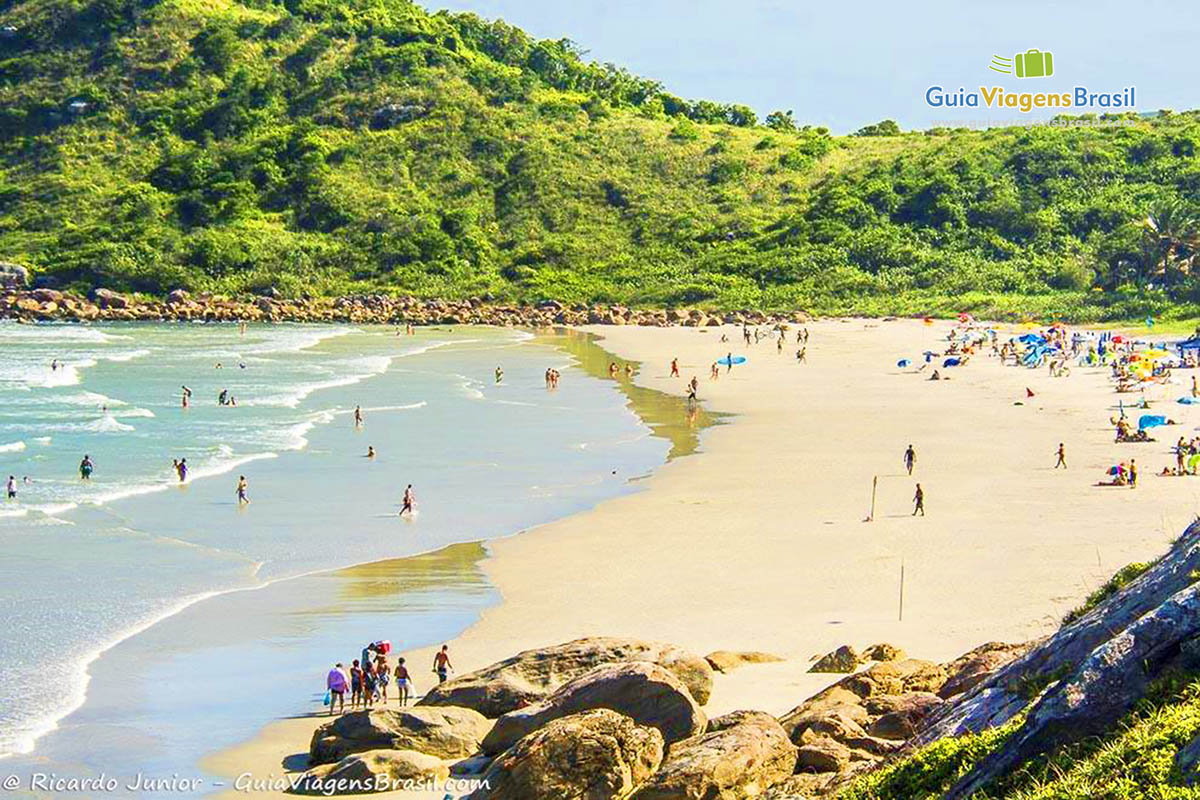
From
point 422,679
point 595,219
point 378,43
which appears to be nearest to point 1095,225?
point 595,219

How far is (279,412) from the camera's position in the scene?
51094 millimetres

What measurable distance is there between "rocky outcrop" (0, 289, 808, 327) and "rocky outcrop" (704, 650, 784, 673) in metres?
75.7

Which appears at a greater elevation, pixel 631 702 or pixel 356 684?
pixel 631 702

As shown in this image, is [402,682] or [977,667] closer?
[977,667]

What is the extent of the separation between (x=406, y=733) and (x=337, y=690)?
11.1 feet

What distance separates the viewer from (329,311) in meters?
104

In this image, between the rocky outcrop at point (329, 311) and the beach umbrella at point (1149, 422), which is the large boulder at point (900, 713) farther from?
the rocky outcrop at point (329, 311)

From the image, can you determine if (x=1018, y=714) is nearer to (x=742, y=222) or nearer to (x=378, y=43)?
(x=742, y=222)

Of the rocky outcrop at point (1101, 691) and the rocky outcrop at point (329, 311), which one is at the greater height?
the rocky outcrop at point (329, 311)

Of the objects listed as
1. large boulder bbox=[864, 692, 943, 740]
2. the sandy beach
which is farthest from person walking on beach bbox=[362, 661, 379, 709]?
large boulder bbox=[864, 692, 943, 740]

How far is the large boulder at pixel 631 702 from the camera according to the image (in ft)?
47.2

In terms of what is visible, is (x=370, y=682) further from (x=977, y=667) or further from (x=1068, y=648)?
(x=1068, y=648)

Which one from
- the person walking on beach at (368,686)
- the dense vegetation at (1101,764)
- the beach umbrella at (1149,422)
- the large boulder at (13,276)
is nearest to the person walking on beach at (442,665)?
the person walking on beach at (368,686)

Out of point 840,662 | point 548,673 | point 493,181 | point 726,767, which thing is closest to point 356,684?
point 548,673
